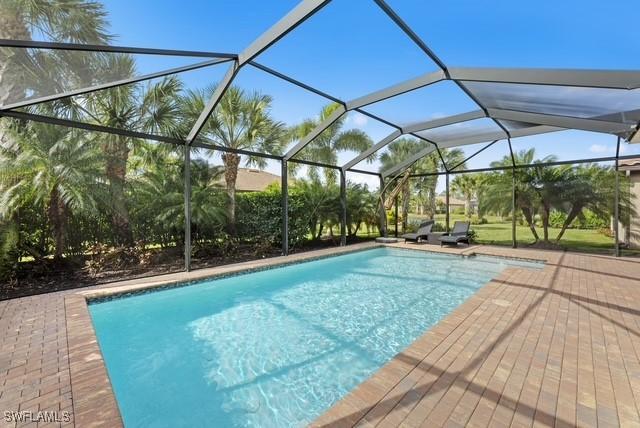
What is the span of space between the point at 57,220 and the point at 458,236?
1353cm

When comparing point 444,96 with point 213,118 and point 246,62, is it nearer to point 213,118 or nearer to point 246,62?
A: point 246,62

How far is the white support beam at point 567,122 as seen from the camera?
24.6 feet

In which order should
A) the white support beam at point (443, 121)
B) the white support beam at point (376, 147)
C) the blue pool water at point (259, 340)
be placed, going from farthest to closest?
the white support beam at point (376, 147), the white support beam at point (443, 121), the blue pool water at point (259, 340)

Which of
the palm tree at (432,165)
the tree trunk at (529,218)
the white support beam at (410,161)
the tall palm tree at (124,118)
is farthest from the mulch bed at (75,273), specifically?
the palm tree at (432,165)

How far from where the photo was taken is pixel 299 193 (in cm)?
1210

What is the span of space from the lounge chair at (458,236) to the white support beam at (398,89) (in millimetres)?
7002

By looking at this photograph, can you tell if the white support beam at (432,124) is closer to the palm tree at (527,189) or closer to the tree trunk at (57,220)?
the palm tree at (527,189)

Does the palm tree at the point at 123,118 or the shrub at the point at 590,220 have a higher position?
the palm tree at the point at 123,118

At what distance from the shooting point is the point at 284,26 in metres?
4.91

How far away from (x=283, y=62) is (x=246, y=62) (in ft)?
3.45

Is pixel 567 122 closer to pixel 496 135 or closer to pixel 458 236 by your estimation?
pixel 496 135

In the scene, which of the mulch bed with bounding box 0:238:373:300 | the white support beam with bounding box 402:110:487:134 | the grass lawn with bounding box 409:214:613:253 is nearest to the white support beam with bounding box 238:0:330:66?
the mulch bed with bounding box 0:238:373:300

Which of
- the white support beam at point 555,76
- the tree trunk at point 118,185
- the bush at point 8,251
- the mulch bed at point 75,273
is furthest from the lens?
the tree trunk at point 118,185

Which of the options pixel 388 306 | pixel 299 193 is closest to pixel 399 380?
pixel 388 306
